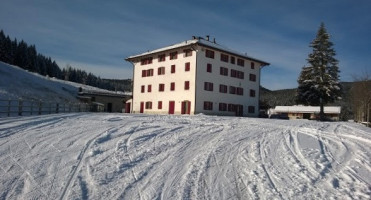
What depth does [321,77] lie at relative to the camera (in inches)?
1700

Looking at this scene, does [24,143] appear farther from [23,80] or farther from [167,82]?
[23,80]

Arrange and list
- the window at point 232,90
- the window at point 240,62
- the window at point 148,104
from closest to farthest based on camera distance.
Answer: the window at point 232,90, the window at point 240,62, the window at point 148,104

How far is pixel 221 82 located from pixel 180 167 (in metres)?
33.6

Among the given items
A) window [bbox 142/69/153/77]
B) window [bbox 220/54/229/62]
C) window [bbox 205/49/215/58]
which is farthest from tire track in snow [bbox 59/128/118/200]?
window [bbox 142/69/153/77]

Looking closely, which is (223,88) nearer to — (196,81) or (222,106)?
(222,106)

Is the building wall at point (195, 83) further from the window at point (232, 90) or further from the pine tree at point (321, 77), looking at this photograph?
the pine tree at point (321, 77)

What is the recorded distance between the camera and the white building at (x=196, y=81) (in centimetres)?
3922

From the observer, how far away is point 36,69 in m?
104

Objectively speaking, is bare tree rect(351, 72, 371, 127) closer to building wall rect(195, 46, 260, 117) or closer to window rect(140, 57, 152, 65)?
building wall rect(195, 46, 260, 117)

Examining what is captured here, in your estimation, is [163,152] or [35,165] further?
[163,152]

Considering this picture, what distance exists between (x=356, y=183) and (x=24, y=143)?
9.87 meters

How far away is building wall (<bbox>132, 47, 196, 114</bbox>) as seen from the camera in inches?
1553

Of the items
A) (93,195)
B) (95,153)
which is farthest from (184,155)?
(93,195)

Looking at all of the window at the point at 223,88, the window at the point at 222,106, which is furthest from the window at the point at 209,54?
the window at the point at 222,106
